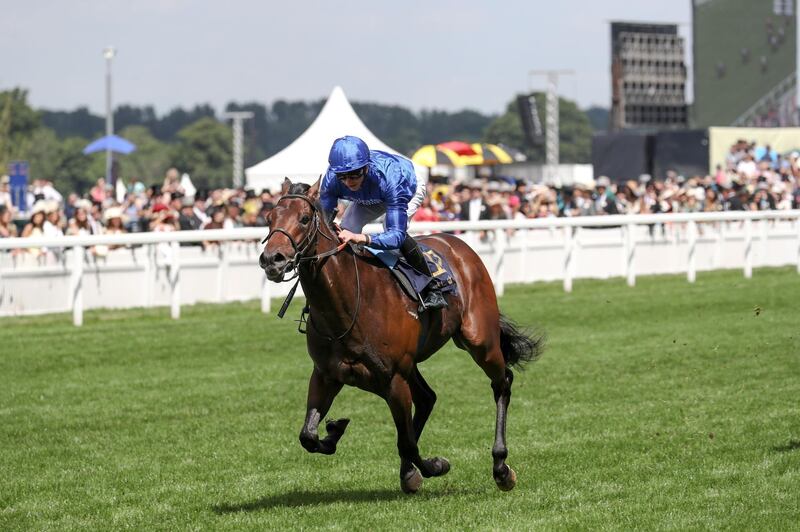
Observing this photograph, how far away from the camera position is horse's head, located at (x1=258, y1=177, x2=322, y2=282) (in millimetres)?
6004

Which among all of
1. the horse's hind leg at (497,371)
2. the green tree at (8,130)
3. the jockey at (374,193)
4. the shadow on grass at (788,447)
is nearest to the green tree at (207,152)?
the green tree at (8,130)

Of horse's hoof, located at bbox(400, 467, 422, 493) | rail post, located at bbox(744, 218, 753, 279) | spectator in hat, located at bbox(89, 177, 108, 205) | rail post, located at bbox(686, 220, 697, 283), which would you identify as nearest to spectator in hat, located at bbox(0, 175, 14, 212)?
spectator in hat, located at bbox(89, 177, 108, 205)

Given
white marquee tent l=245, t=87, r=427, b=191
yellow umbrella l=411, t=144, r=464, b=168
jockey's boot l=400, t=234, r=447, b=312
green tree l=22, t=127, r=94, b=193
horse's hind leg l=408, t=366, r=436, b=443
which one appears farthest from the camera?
green tree l=22, t=127, r=94, b=193

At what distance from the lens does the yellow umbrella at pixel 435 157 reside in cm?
2478

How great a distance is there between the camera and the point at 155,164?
12950 centimetres

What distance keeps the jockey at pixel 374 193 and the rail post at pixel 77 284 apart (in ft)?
24.5

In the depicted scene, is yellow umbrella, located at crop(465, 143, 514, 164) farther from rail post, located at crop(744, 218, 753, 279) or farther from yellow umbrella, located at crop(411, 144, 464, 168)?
rail post, located at crop(744, 218, 753, 279)

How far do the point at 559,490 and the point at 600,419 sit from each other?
2329 mm

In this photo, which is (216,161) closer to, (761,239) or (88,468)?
(761,239)

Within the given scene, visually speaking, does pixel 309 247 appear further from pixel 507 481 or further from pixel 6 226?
pixel 6 226

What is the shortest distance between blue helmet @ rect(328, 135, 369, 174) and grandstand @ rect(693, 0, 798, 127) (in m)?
35.5

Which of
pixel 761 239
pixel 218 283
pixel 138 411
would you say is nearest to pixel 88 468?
pixel 138 411

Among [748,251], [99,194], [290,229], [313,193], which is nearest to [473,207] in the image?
[748,251]

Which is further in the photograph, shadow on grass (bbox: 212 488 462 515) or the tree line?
the tree line
